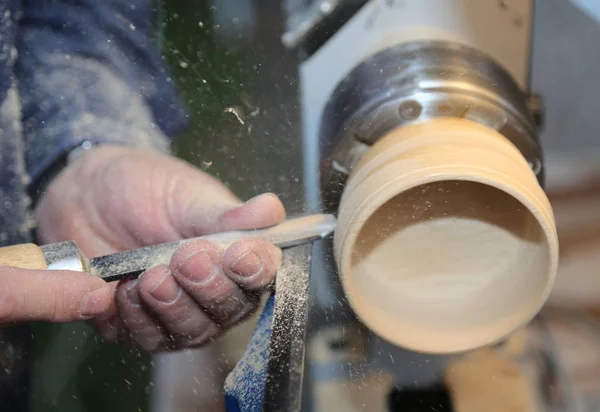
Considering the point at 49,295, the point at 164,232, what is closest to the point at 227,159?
the point at 164,232

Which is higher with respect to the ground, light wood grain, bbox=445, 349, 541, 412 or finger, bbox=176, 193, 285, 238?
finger, bbox=176, 193, 285, 238

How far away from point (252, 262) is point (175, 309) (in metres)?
0.07

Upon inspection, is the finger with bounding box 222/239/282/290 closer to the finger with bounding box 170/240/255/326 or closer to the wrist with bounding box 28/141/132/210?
the finger with bounding box 170/240/255/326

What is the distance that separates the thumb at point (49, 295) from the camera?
10.7 inches

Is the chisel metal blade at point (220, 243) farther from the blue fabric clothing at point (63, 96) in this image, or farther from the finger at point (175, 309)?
the blue fabric clothing at point (63, 96)

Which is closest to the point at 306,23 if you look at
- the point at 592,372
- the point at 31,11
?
the point at 31,11

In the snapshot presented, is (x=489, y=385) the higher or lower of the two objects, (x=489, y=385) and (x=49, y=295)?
the lower

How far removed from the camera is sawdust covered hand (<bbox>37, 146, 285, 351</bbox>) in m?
0.33

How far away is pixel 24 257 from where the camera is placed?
30cm

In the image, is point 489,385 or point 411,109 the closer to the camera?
point 411,109

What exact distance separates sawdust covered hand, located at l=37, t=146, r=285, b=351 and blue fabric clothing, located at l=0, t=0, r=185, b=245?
0.07 ft

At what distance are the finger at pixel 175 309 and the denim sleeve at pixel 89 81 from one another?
0.16 metres

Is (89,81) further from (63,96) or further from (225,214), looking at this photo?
(225,214)

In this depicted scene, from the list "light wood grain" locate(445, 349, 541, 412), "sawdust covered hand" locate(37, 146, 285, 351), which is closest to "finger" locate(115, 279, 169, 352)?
"sawdust covered hand" locate(37, 146, 285, 351)
